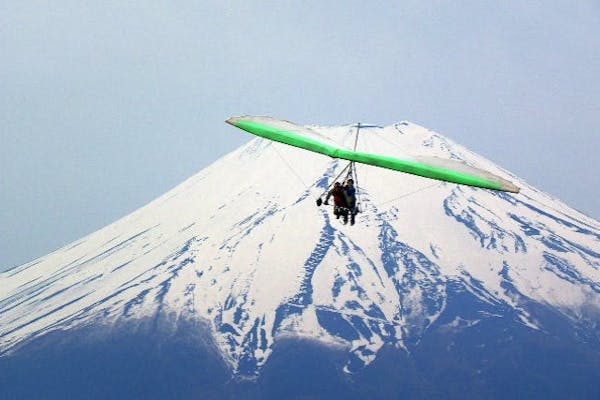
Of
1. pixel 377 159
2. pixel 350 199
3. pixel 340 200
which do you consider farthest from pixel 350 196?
pixel 377 159

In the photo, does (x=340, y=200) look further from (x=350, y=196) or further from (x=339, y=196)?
(x=350, y=196)

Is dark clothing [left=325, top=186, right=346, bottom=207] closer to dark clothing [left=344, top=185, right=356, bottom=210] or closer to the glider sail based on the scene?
dark clothing [left=344, top=185, right=356, bottom=210]

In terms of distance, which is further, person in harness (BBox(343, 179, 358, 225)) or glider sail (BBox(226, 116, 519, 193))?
person in harness (BBox(343, 179, 358, 225))

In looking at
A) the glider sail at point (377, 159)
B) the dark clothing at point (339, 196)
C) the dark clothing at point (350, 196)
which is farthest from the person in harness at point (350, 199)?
the glider sail at point (377, 159)

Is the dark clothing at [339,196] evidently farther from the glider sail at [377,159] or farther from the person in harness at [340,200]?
the glider sail at [377,159]

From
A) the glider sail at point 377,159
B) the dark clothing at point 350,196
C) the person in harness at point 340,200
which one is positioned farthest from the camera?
the dark clothing at point 350,196

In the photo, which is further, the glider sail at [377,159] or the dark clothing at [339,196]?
the dark clothing at [339,196]

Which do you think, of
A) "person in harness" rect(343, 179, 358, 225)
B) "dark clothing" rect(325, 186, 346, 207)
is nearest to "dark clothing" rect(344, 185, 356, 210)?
"person in harness" rect(343, 179, 358, 225)

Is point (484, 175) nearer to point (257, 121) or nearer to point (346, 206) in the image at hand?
point (346, 206)

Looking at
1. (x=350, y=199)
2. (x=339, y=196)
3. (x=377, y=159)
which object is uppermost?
(x=377, y=159)
